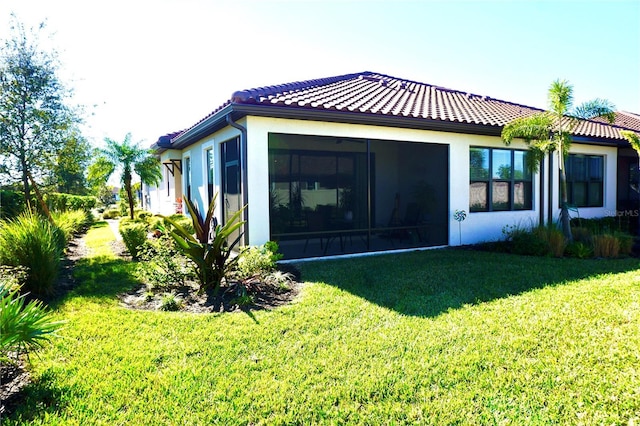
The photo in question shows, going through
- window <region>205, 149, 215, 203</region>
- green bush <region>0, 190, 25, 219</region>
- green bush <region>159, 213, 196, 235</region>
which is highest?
window <region>205, 149, 215, 203</region>

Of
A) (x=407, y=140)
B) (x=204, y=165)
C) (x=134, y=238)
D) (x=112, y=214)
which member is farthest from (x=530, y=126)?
(x=112, y=214)

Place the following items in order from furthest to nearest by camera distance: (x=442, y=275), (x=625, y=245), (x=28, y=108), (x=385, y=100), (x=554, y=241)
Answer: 1. (x=385, y=100)
2. (x=28, y=108)
3. (x=625, y=245)
4. (x=554, y=241)
5. (x=442, y=275)

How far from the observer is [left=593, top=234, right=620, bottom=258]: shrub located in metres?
8.73

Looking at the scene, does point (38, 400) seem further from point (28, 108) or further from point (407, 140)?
point (28, 108)

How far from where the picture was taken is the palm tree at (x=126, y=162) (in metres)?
17.2

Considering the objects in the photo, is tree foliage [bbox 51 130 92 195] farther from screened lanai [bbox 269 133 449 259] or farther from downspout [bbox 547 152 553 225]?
downspout [bbox 547 152 553 225]

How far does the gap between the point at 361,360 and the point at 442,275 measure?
141 inches

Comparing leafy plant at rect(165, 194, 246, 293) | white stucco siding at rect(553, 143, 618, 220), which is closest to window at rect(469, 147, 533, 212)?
white stucco siding at rect(553, 143, 618, 220)

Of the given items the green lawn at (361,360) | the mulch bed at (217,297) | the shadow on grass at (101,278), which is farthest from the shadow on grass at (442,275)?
the shadow on grass at (101,278)

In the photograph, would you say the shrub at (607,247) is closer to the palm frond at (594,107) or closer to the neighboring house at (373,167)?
the neighboring house at (373,167)

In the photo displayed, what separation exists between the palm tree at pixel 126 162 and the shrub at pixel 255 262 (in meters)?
12.7

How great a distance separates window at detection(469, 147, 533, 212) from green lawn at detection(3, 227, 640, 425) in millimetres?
4904

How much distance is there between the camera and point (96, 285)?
6473 millimetres

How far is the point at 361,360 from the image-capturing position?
366 cm
